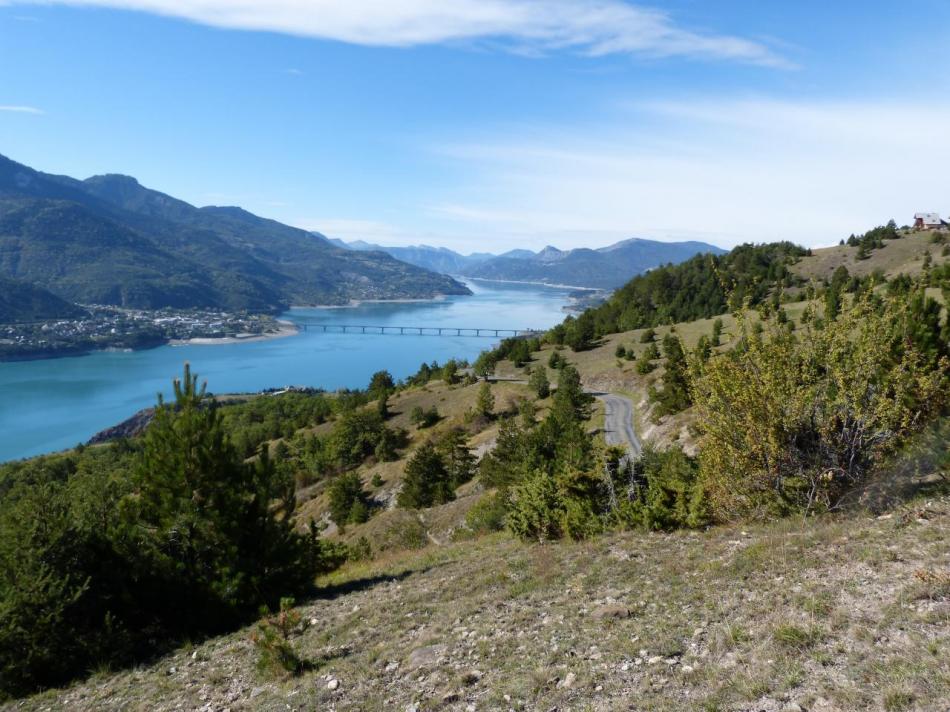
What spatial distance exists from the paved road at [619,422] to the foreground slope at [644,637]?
1842 centimetres

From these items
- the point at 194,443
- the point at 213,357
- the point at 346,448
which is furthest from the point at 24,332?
the point at 194,443

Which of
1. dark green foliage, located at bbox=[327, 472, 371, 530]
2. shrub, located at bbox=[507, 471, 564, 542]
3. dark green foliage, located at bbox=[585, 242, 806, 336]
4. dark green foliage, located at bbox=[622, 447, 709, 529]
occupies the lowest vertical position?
dark green foliage, located at bbox=[327, 472, 371, 530]

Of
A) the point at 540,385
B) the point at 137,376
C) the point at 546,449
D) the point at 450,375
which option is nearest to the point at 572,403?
the point at 540,385

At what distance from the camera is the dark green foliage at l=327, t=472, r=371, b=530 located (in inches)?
1353

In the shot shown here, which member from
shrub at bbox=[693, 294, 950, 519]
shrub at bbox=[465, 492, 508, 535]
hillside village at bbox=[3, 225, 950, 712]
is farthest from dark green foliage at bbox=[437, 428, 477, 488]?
shrub at bbox=[693, 294, 950, 519]

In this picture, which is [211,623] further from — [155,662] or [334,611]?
[334,611]

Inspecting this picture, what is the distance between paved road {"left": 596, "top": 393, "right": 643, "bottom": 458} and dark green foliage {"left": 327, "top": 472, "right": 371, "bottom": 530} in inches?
602

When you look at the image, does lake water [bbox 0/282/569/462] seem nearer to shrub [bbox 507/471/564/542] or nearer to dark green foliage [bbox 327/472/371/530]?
dark green foliage [bbox 327/472/371/530]

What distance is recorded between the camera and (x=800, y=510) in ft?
34.3

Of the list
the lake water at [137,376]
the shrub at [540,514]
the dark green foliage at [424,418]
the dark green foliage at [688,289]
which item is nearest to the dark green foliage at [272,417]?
the dark green foliage at [424,418]

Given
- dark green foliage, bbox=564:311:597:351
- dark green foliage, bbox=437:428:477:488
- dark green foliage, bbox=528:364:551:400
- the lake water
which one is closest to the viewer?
dark green foliage, bbox=437:428:477:488

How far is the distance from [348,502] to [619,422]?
18.0m

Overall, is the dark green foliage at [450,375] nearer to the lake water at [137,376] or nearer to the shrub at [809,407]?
the shrub at [809,407]

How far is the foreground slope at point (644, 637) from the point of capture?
17.3 feet
